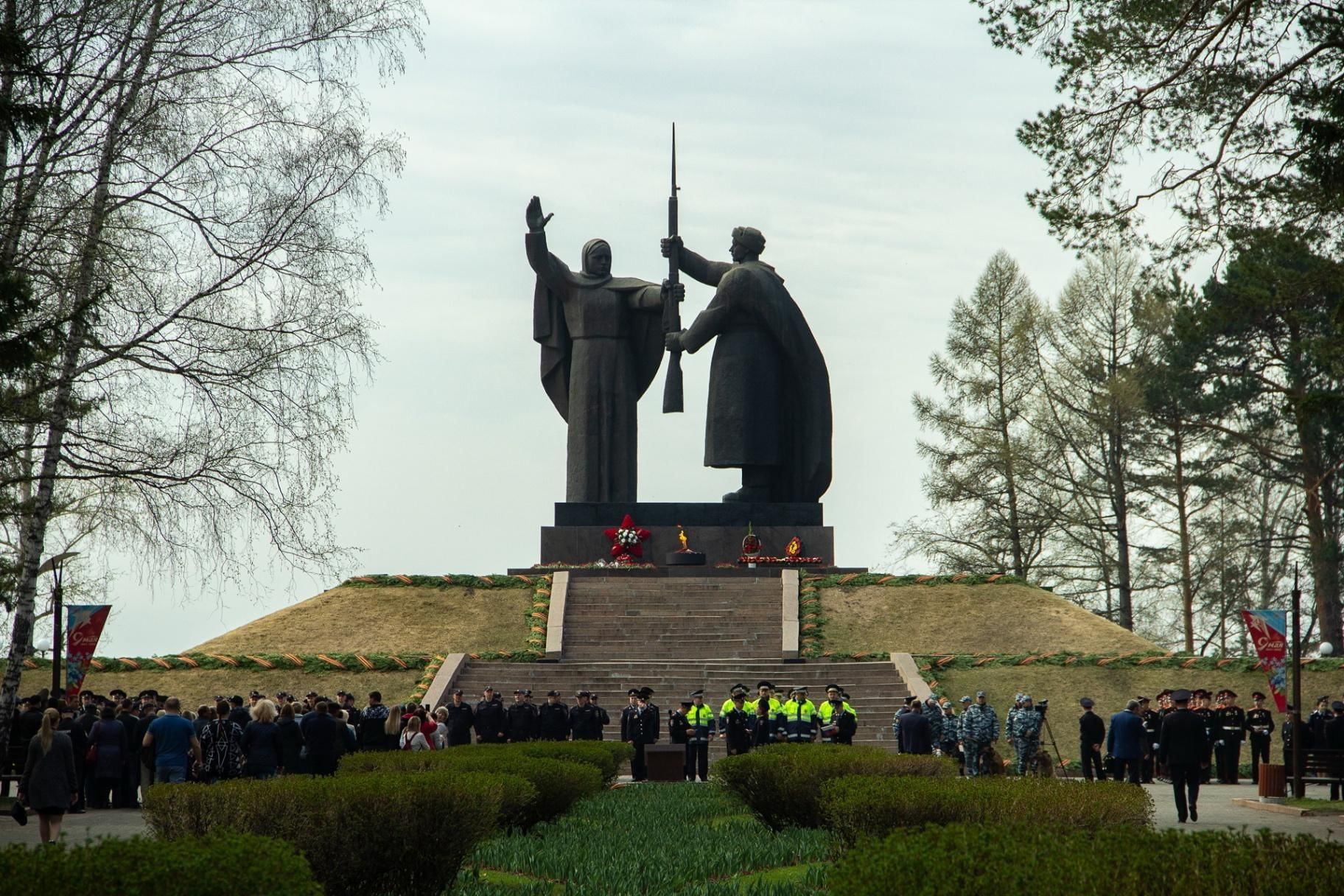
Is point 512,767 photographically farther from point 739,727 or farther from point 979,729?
point 739,727

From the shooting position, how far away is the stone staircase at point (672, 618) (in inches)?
1059

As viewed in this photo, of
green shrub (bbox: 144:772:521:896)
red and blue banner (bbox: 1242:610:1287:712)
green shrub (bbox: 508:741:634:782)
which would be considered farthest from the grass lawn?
red and blue banner (bbox: 1242:610:1287:712)

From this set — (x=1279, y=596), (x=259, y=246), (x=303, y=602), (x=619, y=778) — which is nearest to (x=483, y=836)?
(x=259, y=246)

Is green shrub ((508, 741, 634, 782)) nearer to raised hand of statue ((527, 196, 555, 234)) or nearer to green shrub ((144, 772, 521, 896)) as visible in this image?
green shrub ((144, 772, 521, 896))

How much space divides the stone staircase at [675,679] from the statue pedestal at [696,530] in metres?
6.92

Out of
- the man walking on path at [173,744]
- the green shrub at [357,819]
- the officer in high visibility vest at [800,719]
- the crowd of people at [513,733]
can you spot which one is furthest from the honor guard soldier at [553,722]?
the green shrub at [357,819]

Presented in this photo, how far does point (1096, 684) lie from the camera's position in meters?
24.5

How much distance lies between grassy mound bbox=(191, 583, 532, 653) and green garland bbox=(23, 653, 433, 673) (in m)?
1.39

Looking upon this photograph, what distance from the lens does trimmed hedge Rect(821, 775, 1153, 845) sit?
8648 millimetres

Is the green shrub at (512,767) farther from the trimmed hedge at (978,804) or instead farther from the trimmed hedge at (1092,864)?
the trimmed hedge at (1092,864)

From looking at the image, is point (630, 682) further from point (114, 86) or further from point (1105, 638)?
point (114, 86)

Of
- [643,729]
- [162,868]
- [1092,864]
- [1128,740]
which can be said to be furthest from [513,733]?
[1092,864]

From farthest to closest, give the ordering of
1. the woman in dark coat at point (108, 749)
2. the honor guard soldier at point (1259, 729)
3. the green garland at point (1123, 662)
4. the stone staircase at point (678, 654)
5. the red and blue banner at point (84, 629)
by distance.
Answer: the green garland at point (1123, 662) < the stone staircase at point (678, 654) < the honor guard soldier at point (1259, 729) < the red and blue banner at point (84, 629) < the woman in dark coat at point (108, 749)

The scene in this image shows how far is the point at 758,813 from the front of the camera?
13.6 metres
